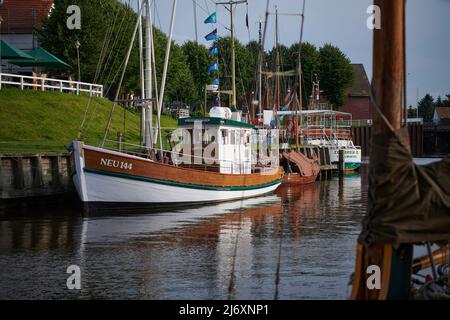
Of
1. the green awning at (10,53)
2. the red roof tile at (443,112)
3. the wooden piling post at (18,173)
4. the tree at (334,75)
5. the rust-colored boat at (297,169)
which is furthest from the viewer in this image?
the red roof tile at (443,112)

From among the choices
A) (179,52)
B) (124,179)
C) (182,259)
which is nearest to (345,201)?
(124,179)

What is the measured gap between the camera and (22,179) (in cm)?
2850

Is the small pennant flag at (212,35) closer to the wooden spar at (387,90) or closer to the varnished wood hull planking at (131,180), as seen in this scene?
the varnished wood hull planking at (131,180)

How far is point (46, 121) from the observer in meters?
42.4

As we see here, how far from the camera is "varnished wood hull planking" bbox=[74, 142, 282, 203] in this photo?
2672 centimetres

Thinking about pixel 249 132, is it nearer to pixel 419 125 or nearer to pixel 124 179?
pixel 124 179

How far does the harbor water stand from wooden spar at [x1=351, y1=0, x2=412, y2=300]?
2247mm

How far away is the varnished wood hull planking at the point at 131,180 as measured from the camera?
26.7 metres

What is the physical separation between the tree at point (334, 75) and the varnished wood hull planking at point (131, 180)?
78.5 m

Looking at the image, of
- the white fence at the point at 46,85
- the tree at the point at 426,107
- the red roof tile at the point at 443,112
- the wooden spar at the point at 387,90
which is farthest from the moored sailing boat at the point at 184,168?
the tree at the point at 426,107

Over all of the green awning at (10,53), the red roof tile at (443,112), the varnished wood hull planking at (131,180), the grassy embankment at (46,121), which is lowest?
the varnished wood hull planking at (131,180)

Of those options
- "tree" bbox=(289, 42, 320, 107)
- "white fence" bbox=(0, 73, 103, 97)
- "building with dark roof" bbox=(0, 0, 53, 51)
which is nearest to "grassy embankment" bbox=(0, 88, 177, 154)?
"white fence" bbox=(0, 73, 103, 97)

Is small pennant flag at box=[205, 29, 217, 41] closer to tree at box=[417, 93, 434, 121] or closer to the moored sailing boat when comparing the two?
the moored sailing boat
